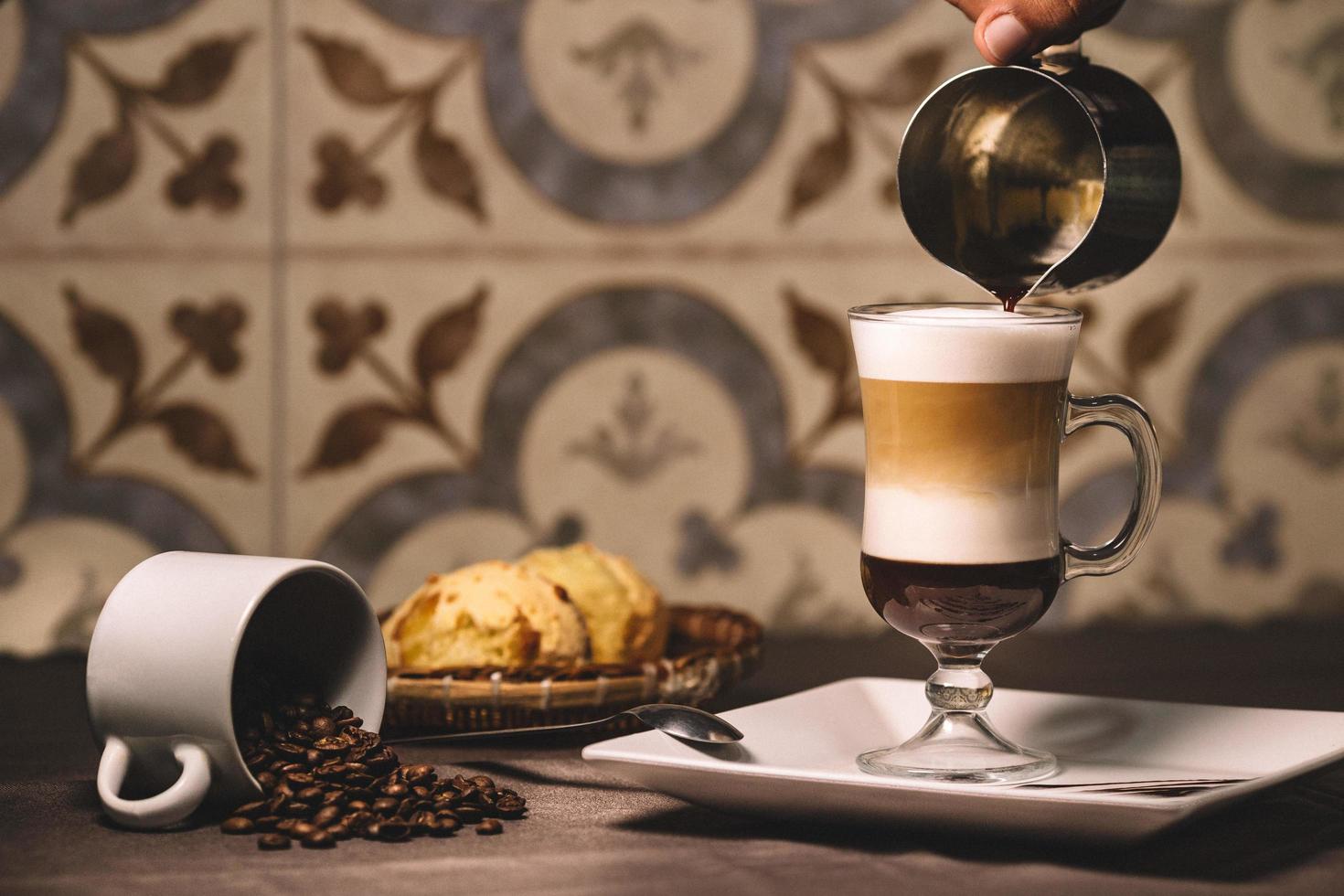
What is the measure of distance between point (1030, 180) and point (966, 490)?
24 centimetres

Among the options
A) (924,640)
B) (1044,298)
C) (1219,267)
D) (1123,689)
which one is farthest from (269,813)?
(1219,267)

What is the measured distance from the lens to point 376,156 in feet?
5.62

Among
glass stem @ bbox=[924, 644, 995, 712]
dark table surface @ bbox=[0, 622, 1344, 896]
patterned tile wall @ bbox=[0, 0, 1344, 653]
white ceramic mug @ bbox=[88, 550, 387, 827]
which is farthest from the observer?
patterned tile wall @ bbox=[0, 0, 1344, 653]

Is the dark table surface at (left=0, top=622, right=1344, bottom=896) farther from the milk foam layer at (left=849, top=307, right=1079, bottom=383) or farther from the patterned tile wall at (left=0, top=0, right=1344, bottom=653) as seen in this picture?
the patterned tile wall at (left=0, top=0, right=1344, bottom=653)

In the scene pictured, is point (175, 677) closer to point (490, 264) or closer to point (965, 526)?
point (965, 526)

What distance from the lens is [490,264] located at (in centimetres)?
172

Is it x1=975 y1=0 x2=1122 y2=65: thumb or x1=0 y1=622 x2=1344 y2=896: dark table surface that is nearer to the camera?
x1=0 y1=622 x2=1344 y2=896: dark table surface

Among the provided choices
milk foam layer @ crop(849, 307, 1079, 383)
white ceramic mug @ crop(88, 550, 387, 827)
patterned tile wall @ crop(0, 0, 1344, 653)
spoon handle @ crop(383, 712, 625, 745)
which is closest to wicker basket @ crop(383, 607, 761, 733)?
spoon handle @ crop(383, 712, 625, 745)

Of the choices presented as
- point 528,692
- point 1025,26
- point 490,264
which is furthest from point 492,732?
point 490,264

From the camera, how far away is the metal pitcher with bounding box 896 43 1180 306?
1.05 metres

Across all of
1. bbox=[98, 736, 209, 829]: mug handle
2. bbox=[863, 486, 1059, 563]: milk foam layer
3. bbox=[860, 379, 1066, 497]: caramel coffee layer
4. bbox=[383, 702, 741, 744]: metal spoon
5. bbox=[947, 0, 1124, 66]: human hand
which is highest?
bbox=[947, 0, 1124, 66]: human hand

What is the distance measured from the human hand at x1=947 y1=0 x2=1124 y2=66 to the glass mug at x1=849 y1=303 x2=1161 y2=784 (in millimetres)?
171

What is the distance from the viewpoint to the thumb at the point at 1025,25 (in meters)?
1.02

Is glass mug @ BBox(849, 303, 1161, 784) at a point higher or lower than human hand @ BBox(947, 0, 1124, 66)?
lower
